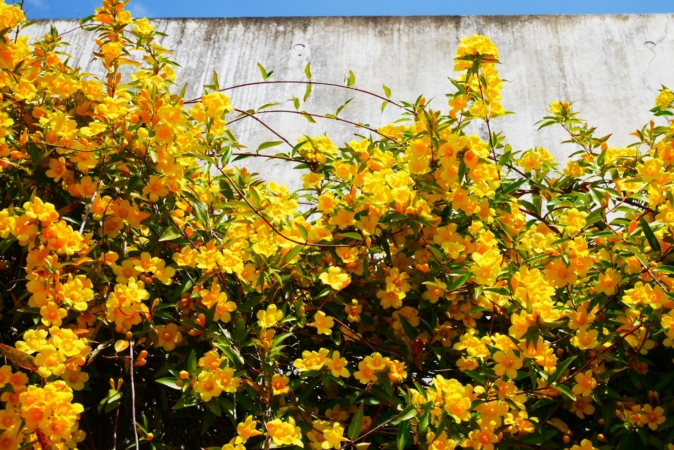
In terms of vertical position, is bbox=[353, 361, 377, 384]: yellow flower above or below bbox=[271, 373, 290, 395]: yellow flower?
above

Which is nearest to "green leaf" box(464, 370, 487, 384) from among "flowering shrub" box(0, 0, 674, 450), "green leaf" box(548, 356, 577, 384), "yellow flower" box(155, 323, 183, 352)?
"flowering shrub" box(0, 0, 674, 450)

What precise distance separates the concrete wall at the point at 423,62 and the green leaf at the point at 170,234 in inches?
74.5

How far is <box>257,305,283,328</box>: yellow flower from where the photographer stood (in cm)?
152

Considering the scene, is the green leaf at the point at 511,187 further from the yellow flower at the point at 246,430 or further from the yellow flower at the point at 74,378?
the yellow flower at the point at 74,378

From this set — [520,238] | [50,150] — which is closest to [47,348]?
[50,150]

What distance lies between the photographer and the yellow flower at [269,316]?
1519 millimetres

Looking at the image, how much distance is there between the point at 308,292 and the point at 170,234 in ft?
1.33

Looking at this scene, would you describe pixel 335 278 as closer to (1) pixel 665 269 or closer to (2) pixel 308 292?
(2) pixel 308 292

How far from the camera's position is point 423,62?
382 cm

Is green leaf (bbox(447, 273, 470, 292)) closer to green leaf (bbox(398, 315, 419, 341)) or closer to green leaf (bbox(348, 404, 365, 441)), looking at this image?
green leaf (bbox(398, 315, 419, 341))

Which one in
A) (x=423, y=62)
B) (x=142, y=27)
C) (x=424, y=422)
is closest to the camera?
(x=424, y=422)

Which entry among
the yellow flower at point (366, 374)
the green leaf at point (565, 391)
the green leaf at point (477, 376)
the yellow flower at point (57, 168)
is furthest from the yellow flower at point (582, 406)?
the yellow flower at point (57, 168)

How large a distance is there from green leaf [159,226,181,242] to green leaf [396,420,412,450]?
0.66 meters

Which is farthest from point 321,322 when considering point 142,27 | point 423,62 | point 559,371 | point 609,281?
point 423,62
